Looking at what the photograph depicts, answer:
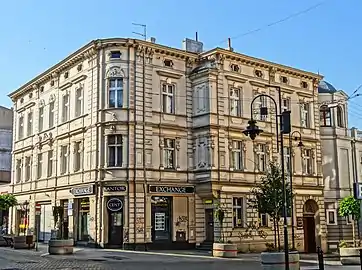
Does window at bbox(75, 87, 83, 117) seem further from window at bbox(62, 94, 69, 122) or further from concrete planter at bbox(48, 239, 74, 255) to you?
concrete planter at bbox(48, 239, 74, 255)

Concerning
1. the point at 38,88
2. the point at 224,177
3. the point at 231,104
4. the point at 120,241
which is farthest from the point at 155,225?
the point at 38,88

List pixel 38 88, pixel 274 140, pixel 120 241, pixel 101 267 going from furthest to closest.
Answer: pixel 38 88 < pixel 274 140 < pixel 120 241 < pixel 101 267

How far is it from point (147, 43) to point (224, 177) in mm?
10781

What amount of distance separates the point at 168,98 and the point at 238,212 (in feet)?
31.8

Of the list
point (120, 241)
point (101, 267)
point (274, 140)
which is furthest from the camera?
point (274, 140)

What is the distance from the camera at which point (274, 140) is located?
43625 mm

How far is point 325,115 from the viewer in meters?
50.2

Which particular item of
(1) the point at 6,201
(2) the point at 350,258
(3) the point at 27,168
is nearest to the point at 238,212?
(2) the point at 350,258

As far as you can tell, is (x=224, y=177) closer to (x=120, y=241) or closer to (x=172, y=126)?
(x=172, y=126)

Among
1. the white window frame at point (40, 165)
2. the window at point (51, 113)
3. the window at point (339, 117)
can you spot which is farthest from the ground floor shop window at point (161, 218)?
the window at point (339, 117)

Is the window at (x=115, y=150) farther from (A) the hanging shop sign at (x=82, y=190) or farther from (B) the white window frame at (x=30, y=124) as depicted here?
(B) the white window frame at (x=30, y=124)

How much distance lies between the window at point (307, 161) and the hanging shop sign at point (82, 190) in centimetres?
1809

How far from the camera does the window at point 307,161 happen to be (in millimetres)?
45812

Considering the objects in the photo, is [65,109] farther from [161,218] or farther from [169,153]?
[161,218]
